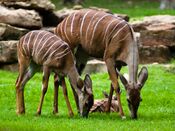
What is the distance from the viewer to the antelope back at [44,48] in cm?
1298

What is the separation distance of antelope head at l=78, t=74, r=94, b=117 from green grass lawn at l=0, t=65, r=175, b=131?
0.17m

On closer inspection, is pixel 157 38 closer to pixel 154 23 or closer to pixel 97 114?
pixel 154 23

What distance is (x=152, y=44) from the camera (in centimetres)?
2200

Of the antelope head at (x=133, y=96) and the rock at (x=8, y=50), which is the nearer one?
the antelope head at (x=133, y=96)

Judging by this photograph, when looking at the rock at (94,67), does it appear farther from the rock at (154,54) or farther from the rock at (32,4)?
the rock at (32,4)

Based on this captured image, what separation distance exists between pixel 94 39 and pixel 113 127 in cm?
249

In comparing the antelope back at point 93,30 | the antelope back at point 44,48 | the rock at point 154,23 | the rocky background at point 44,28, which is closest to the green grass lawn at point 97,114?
the rocky background at point 44,28

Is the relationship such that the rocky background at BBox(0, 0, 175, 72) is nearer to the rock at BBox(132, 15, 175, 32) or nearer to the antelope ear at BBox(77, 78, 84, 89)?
the rock at BBox(132, 15, 175, 32)

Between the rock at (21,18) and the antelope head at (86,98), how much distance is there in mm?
8501

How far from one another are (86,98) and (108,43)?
1.21 meters

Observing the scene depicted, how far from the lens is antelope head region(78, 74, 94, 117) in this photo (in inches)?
507

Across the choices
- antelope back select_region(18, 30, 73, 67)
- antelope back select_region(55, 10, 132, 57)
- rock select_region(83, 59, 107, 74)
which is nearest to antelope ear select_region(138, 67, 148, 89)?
antelope back select_region(55, 10, 132, 57)

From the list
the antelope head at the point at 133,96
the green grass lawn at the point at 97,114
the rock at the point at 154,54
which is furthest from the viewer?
the rock at the point at 154,54

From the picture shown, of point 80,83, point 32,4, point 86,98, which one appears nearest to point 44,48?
point 80,83
